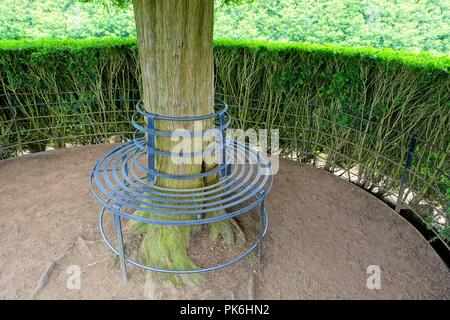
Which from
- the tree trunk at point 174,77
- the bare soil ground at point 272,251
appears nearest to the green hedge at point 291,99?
the bare soil ground at point 272,251

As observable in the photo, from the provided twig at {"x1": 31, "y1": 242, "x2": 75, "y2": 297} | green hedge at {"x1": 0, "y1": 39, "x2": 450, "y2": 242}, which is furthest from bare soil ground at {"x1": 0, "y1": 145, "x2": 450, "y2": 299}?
green hedge at {"x1": 0, "y1": 39, "x2": 450, "y2": 242}

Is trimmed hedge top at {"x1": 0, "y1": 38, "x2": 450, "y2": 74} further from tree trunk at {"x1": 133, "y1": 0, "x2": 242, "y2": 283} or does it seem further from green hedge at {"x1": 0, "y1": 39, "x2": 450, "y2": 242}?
tree trunk at {"x1": 133, "y1": 0, "x2": 242, "y2": 283}

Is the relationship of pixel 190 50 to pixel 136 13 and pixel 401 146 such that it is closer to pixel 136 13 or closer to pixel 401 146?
pixel 136 13

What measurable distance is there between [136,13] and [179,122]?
961mm

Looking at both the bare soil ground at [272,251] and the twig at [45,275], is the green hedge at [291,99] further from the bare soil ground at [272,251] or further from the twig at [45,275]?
the twig at [45,275]

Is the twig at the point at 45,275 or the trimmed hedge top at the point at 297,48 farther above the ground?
the trimmed hedge top at the point at 297,48

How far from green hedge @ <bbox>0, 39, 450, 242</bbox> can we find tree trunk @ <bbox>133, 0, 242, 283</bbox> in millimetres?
2454

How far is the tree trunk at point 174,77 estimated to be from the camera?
284cm

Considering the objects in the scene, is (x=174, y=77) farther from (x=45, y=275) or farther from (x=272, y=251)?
(x=45, y=275)

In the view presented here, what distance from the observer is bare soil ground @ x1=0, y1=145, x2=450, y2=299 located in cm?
302

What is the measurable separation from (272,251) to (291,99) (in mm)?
2802

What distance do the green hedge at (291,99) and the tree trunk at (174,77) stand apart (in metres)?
2.45
